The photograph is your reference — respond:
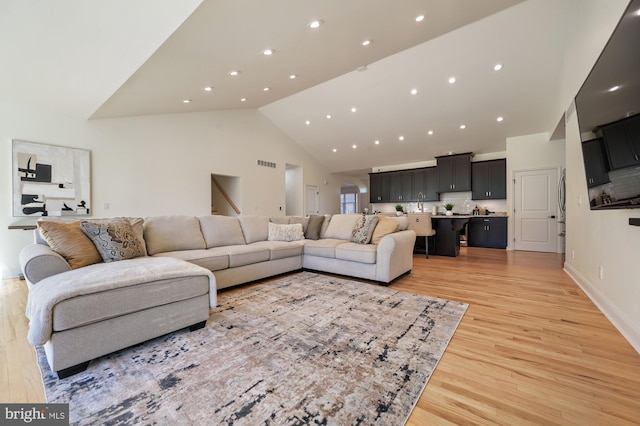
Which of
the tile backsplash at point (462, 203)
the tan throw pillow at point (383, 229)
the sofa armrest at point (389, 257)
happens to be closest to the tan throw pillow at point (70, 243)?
the sofa armrest at point (389, 257)

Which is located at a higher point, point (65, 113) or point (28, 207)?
point (65, 113)

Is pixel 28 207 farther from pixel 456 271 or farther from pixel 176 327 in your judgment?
pixel 456 271

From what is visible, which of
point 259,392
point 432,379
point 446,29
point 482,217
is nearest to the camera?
point 259,392

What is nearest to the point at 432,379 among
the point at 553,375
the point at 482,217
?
the point at 553,375

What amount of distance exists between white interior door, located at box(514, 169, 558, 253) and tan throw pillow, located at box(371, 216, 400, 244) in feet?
14.6

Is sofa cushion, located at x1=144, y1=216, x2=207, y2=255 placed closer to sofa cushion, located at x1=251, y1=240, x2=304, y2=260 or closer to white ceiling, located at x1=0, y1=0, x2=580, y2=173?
sofa cushion, located at x1=251, y1=240, x2=304, y2=260

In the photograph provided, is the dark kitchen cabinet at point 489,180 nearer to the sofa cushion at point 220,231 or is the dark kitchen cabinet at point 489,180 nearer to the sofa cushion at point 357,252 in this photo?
the sofa cushion at point 357,252

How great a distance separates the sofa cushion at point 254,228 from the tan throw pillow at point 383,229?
171cm

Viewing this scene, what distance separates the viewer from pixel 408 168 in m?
8.23

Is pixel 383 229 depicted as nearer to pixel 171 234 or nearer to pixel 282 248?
pixel 282 248

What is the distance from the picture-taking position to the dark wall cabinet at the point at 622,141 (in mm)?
1447

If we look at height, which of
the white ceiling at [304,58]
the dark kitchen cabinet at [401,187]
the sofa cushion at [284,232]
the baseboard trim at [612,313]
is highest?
the white ceiling at [304,58]

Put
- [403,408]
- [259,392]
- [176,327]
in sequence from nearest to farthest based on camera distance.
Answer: [403,408]
[259,392]
[176,327]

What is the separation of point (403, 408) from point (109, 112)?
5.41 m
